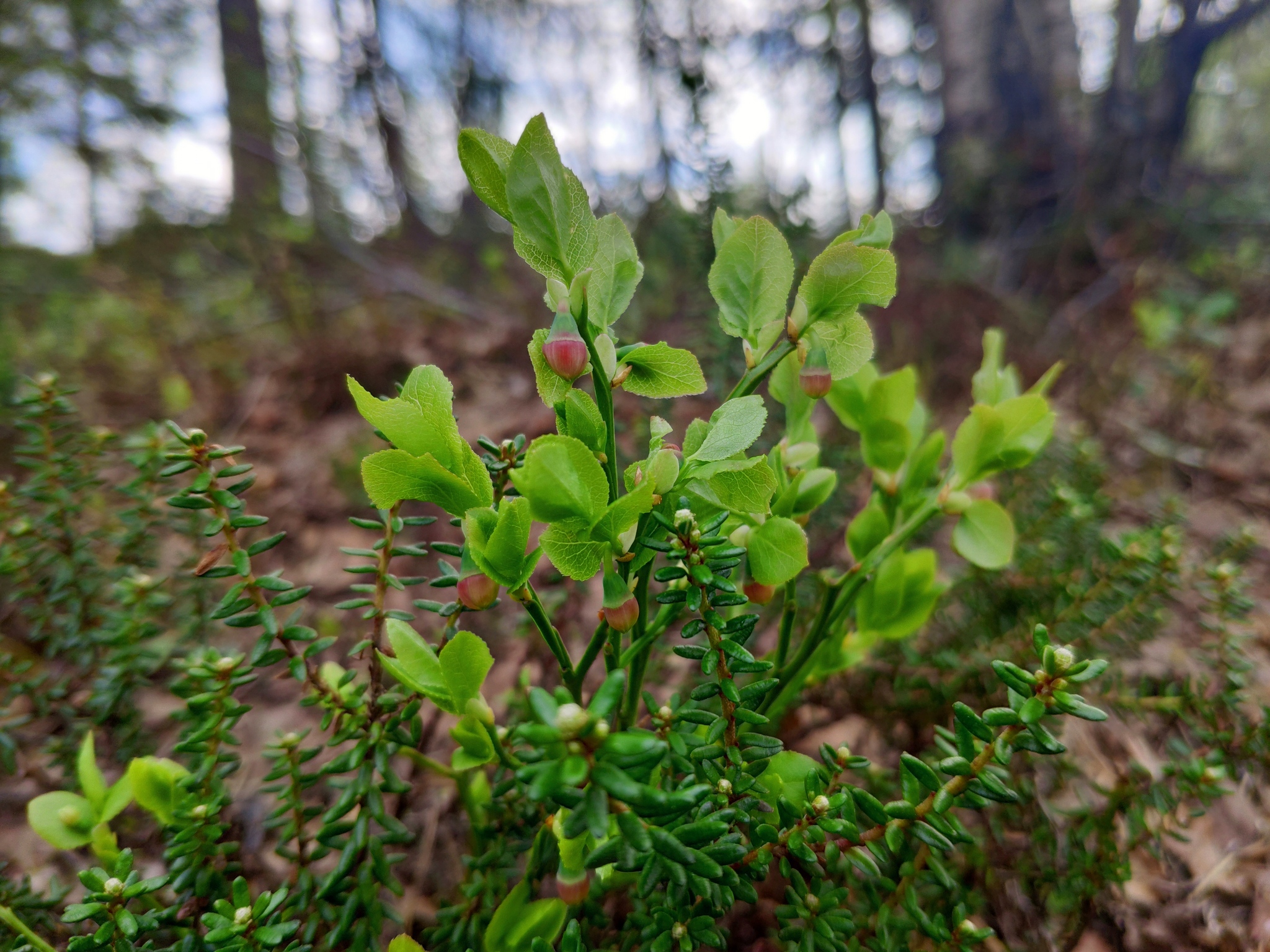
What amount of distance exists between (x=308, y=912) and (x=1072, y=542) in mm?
→ 1237

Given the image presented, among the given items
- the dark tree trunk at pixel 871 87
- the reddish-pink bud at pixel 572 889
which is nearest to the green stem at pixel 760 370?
the reddish-pink bud at pixel 572 889

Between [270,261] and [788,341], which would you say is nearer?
[788,341]

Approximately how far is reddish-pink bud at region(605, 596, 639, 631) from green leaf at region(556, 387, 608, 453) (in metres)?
0.13

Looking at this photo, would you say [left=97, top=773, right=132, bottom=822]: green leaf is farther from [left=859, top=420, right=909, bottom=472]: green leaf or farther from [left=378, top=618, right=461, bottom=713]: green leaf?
[left=859, top=420, right=909, bottom=472]: green leaf

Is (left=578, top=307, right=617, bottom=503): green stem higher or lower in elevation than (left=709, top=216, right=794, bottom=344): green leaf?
lower

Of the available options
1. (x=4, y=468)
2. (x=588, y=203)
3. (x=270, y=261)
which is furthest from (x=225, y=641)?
(x=270, y=261)

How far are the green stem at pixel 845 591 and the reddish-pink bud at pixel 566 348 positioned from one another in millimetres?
379

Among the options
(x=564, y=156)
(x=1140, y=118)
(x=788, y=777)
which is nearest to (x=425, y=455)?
(x=788, y=777)

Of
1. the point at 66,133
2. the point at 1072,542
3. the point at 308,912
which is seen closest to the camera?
the point at 308,912

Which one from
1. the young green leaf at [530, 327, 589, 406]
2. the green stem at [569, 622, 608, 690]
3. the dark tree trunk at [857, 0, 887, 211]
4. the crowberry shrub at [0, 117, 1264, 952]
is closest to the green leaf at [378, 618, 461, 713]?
the crowberry shrub at [0, 117, 1264, 952]

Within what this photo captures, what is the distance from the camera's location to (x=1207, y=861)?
955mm

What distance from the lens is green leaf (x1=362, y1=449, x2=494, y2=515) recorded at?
0.46 meters

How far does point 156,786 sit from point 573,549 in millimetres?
548

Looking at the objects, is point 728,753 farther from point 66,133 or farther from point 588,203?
point 66,133
